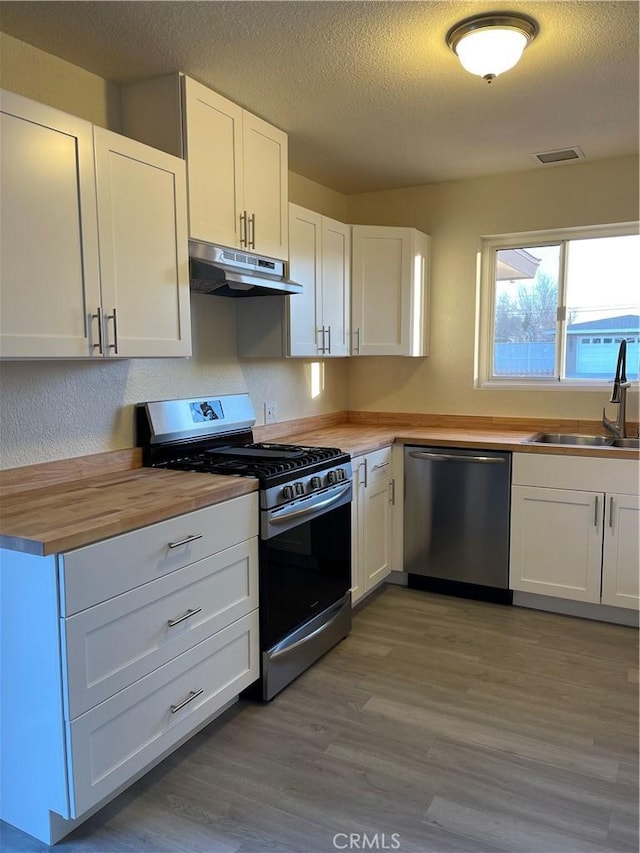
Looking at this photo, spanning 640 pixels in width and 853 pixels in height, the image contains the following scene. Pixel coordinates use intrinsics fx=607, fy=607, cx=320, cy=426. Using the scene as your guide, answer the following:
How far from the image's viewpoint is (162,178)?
223cm

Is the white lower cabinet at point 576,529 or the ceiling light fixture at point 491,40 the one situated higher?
the ceiling light fixture at point 491,40

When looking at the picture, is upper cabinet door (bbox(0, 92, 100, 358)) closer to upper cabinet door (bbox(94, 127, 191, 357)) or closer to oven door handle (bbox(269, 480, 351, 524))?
upper cabinet door (bbox(94, 127, 191, 357))

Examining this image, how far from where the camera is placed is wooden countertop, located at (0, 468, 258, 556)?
1.58 meters

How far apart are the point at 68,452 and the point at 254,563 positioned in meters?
0.81

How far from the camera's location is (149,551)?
182 cm

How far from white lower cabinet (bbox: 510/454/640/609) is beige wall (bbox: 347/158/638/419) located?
0.68m

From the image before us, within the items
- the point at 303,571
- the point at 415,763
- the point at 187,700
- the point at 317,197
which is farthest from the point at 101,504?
the point at 317,197

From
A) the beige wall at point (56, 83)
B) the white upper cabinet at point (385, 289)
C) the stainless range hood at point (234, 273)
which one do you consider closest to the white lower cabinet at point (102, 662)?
the stainless range hood at point (234, 273)

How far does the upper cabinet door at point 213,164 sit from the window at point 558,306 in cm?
193

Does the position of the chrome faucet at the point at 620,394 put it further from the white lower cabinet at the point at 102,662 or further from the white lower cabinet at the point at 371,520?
the white lower cabinet at the point at 102,662

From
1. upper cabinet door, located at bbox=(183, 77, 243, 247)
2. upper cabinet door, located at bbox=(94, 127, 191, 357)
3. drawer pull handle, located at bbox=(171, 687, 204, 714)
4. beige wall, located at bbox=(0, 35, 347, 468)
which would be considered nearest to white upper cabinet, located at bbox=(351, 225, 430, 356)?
beige wall, located at bbox=(0, 35, 347, 468)

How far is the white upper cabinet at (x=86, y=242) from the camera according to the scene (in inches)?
68.6

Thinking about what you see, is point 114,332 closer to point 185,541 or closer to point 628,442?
point 185,541

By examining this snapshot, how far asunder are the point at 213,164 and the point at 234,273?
0.45 m
